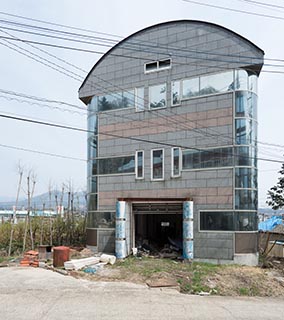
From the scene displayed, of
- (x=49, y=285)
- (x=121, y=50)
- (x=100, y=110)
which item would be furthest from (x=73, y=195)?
(x=49, y=285)

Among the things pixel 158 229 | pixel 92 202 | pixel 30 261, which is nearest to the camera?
pixel 30 261

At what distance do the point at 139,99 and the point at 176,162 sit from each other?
10.6 ft

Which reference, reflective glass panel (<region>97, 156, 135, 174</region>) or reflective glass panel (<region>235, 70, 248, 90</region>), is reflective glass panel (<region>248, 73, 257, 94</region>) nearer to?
reflective glass panel (<region>235, 70, 248, 90</region>)

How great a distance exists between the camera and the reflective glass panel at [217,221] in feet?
42.0

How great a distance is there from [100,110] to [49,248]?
20.8 ft

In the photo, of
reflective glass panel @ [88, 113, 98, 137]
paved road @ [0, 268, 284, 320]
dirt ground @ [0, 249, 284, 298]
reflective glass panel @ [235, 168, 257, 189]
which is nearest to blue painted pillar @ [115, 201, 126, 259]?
dirt ground @ [0, 249, 284, 298]

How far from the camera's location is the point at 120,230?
1416cm

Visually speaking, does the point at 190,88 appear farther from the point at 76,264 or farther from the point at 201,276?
the point at 76,264

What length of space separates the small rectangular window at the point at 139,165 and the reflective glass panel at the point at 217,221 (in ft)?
10.0

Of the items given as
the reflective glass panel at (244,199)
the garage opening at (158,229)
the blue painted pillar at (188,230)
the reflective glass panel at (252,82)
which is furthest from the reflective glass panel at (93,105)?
the reflective glass panel at (244,199)

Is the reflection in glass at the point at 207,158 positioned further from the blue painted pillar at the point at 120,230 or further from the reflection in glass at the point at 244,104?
the blue painted pillar at the point at 120,230

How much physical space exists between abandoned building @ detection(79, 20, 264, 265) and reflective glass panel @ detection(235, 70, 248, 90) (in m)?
0.04

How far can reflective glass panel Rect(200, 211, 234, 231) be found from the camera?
42.0 ft

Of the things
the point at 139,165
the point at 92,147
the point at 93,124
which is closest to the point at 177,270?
the point at 139,165
